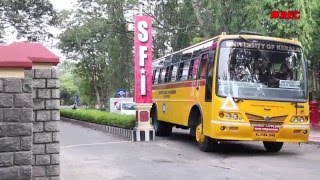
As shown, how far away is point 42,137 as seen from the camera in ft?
22.4

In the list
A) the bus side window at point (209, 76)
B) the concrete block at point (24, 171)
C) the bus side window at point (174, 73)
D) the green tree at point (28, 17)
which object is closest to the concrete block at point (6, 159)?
the concrete block at point (24, 171)

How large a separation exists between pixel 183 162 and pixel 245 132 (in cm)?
161

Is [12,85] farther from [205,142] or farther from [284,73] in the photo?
[284,73]

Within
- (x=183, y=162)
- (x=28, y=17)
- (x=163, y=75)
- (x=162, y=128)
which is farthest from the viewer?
(x=28, y=17)

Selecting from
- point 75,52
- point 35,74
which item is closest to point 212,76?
point 35,74

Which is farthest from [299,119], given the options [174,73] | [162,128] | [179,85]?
[162,128]

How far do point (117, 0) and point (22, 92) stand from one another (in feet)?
75.4

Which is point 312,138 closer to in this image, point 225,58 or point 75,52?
point 225,58

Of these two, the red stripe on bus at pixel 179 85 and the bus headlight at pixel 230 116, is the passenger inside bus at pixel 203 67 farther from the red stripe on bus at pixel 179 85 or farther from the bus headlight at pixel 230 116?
the bus headlight at pixel 230 116

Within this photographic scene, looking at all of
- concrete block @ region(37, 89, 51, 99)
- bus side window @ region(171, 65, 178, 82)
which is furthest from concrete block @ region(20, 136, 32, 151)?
bus side window @ region(171, 65, 178, 82)

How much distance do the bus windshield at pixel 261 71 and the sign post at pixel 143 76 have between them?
14.7 feet

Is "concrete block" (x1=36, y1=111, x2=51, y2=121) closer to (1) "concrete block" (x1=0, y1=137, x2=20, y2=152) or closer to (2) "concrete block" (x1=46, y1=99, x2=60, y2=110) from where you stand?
(2) "concrete block" (x1=46, y1=99, x2=60, y2=110)

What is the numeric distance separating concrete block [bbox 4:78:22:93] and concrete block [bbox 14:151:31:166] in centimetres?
73

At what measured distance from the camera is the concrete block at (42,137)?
267 inches
